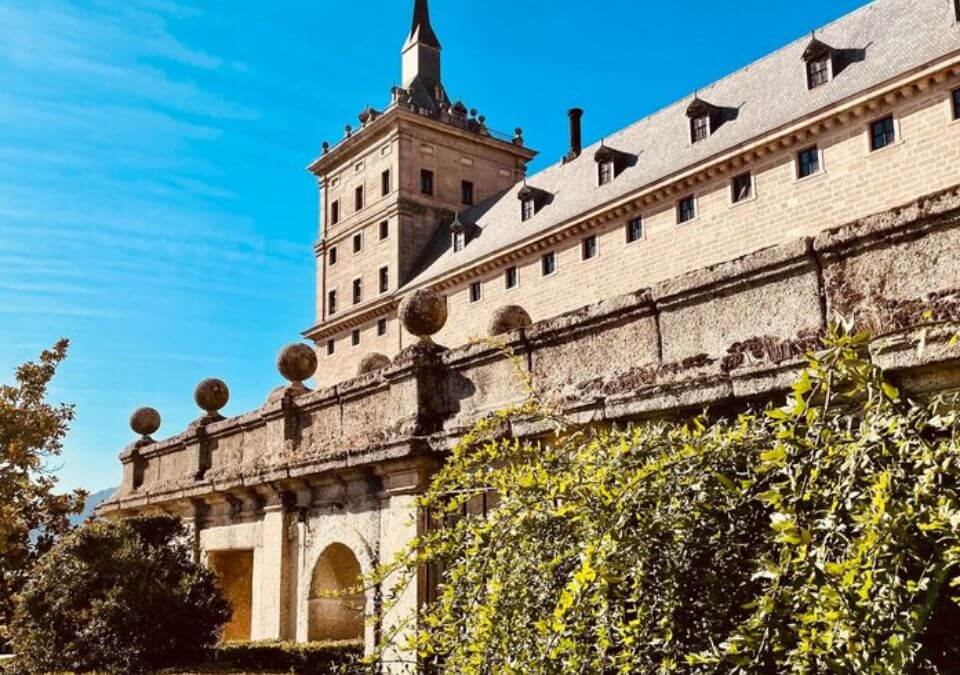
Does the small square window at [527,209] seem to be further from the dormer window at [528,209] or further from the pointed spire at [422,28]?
the pointed spire at [422,28]

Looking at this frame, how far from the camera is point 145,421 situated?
13.6m

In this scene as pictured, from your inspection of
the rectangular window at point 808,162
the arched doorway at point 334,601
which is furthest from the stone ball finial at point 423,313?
the rectangular window at point 808,162

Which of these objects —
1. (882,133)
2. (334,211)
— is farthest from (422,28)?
(882,133)

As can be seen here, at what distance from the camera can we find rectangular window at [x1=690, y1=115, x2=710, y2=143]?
29.5 m

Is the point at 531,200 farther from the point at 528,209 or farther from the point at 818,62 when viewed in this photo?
the point at 818,62

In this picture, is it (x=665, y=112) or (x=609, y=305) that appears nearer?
(x=609, y=305)

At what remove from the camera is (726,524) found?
3533 mm

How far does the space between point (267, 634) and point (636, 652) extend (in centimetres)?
683

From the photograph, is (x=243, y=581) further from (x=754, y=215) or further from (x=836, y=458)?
(x=754, y=215)

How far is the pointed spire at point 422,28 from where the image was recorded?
52125mm

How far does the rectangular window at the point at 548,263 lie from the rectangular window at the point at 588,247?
4.77 feet

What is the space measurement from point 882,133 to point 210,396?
773 inches

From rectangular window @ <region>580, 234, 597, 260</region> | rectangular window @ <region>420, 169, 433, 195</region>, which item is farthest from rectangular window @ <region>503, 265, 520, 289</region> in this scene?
rectangular window @ <region>420, 169, 433, 195</region>

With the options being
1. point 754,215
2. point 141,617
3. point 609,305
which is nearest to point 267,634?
point 141,617
